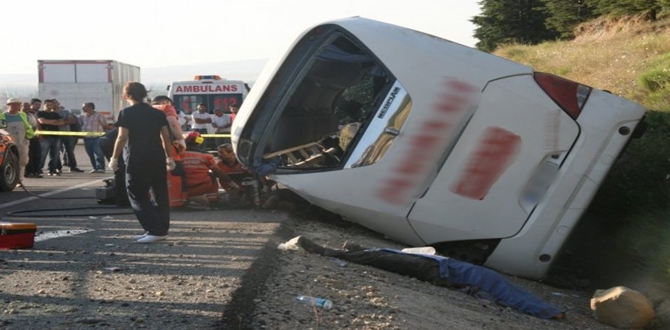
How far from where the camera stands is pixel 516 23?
3875 cm

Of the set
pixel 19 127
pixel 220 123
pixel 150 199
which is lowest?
pixel 220 123

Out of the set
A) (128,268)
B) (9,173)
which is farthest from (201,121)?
(128,268)

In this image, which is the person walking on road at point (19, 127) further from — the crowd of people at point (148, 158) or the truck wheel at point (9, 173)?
the truck wheel at point (9, 173)

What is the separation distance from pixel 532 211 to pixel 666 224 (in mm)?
1479

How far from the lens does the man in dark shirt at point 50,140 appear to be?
18.6 m

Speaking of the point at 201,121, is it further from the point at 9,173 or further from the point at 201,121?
the point at 9,173

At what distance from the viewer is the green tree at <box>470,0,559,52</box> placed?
38.1 m

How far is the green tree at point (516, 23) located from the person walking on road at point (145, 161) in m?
30.3

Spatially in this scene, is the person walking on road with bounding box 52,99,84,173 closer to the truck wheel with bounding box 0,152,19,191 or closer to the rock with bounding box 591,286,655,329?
the truck wheel with bounding box 0,152,19,191

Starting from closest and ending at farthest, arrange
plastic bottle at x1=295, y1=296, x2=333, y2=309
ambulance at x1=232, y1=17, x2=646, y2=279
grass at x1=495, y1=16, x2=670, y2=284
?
plastic bottle at x1=295, y1=296, x2=333, y2=309 < ambulance at x1=232, y1=17, x2=646, y2=279 < grass at x1=495, y1=16, x2=670, y2=284

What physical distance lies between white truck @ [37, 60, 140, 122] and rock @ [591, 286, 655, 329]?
Result: 25.4m

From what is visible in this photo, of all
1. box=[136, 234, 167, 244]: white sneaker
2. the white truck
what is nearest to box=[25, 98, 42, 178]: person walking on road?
box=[136, 234, 167, 244]: white sneaker

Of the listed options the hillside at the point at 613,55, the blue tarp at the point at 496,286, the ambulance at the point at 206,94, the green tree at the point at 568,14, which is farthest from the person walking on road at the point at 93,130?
the green tree at the point at 568,14

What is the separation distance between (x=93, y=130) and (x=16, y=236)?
41.0 ft
